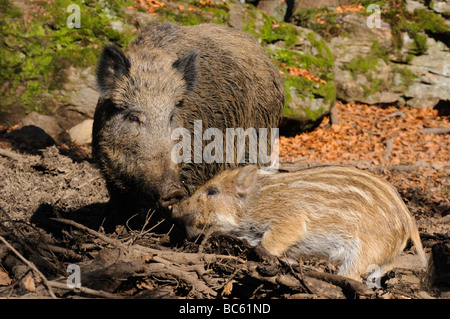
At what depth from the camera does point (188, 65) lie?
4387mm

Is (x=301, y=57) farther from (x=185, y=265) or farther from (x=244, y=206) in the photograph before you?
(x=185, y=265)

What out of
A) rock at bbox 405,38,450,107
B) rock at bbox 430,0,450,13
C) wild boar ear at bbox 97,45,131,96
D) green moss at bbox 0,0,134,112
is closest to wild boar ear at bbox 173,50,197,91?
wild boar ear at bbox 97,45,131,96

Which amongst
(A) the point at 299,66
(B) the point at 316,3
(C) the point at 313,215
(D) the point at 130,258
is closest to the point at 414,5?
(B) the point at 316,3

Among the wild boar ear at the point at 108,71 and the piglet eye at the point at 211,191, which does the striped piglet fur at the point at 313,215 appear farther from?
the wild boar ear at the point at 108,71

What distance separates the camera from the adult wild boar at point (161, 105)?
13.0 ft

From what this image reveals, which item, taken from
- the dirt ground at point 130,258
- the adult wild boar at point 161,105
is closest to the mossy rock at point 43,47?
the dirt ground at point 130,258

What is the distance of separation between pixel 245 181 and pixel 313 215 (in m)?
0.66

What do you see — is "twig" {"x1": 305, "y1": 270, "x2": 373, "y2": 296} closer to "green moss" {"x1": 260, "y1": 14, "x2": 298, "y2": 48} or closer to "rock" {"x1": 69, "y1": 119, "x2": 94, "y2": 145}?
"rock" {"x1": 69, "y1": 119, "x2": 94, "y2": 145}

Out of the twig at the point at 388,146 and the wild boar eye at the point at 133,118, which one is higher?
the wild boar eye at the point at 133,118

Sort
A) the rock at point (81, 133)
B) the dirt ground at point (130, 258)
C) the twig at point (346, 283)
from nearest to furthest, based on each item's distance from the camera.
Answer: the twig at point (346, 283) → the dirt ground at point (130, 258) → the rock at point (81, 133)

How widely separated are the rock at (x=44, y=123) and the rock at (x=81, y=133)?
10.7 inches

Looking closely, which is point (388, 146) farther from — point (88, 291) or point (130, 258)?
point (88, 291)

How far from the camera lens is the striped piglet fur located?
11.5ft

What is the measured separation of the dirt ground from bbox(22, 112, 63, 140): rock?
2.18 meters
